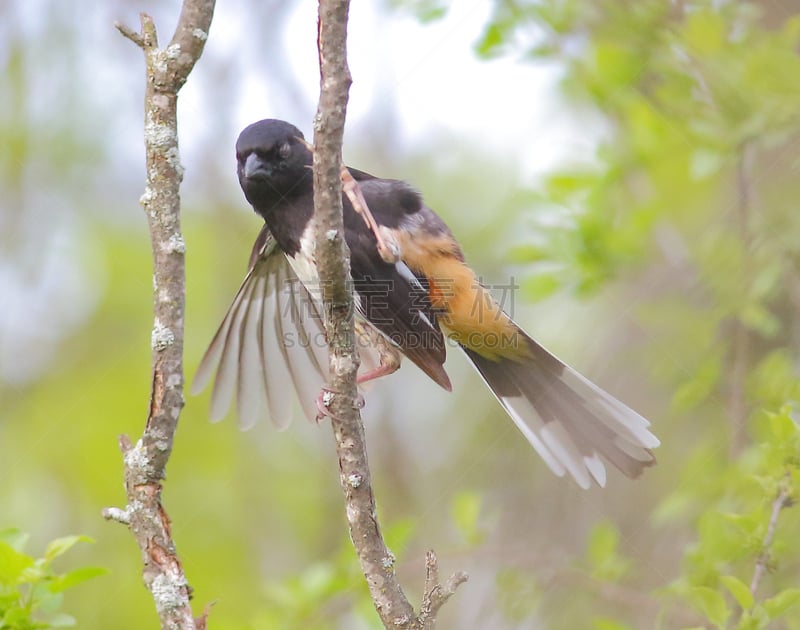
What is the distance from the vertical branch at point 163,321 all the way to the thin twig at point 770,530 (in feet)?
5.12

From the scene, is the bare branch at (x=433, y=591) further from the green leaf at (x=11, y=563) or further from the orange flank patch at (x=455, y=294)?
the orange flank patch at (x=455, y=294)

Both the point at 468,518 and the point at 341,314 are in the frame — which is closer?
the point at 341,314

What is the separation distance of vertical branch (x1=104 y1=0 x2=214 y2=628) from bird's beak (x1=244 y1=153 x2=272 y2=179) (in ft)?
3.92

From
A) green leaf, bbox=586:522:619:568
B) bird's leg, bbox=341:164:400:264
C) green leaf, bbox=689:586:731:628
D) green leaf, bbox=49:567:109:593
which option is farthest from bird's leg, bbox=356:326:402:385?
green leaf, bbox=689:586:731:628

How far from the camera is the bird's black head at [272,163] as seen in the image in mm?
3463

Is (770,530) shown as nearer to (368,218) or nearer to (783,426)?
(783,426)

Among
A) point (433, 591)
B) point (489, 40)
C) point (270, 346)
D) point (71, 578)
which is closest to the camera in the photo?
point (433, 591)

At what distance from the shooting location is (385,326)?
3.44 m

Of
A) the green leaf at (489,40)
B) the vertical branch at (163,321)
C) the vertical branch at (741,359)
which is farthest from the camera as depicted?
the green leaf at (489,40)

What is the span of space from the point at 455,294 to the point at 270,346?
3.59ft

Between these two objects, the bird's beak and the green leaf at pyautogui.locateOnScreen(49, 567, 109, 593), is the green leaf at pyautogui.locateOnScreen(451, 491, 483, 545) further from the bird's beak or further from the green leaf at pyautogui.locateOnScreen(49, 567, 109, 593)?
the green leaf at pyautogui.locateOnScreen(49, 567, 109, 593)

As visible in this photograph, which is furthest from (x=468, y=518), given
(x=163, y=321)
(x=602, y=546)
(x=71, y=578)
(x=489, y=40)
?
(x=489, y=40)

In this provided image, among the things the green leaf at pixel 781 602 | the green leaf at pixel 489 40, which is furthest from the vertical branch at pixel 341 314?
the green leaf at pixel 489 40

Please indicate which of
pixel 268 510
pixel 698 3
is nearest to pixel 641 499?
pixel 268 510
